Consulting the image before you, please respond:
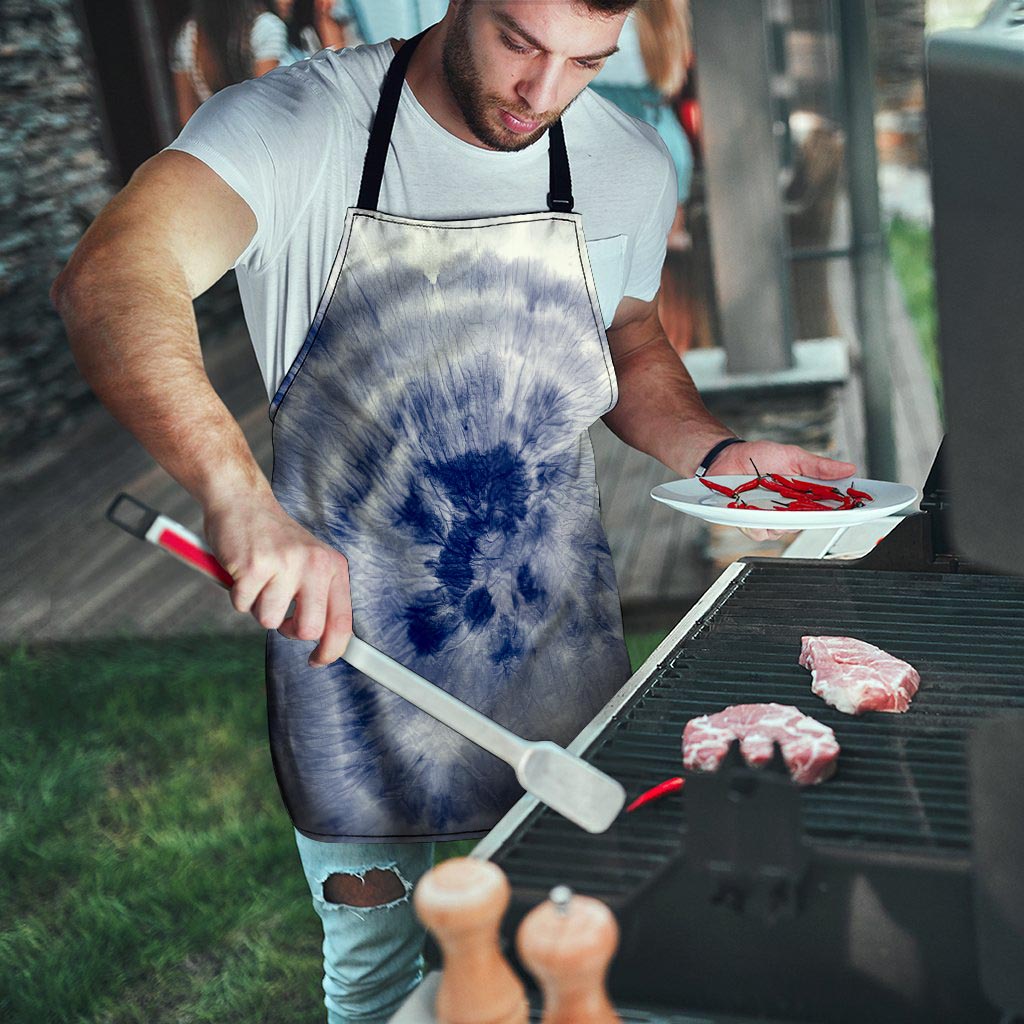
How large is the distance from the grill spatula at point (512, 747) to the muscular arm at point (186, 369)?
9 centimetres

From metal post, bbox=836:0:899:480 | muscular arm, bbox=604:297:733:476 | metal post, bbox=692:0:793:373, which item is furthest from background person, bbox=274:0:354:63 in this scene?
muscular arm, bbox=604:297:733:476

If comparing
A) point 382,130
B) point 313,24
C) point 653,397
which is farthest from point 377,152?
point 313,24

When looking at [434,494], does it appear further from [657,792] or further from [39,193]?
[39,193]

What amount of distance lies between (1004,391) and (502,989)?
60 centimetres

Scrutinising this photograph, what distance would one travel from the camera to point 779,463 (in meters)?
1.94

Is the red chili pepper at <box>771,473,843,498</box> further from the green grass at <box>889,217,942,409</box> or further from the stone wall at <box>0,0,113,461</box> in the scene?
the green grass at <box>889,217,942,409</box>

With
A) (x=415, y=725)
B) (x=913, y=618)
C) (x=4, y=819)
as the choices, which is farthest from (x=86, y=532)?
(x=913, y=618)

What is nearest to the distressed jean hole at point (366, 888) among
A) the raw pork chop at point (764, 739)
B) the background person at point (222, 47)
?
the raw pork chop at point (764, 739)

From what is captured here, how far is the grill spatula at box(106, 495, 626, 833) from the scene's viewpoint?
1.15m

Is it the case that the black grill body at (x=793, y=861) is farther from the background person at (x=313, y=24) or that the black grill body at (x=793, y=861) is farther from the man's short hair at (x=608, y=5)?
the background person at (x=313, y=24)

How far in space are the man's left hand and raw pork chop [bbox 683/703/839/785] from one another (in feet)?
1.79

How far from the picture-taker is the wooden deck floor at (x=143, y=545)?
197 inches

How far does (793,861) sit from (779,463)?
990 mm

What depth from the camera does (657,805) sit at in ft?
4.12
